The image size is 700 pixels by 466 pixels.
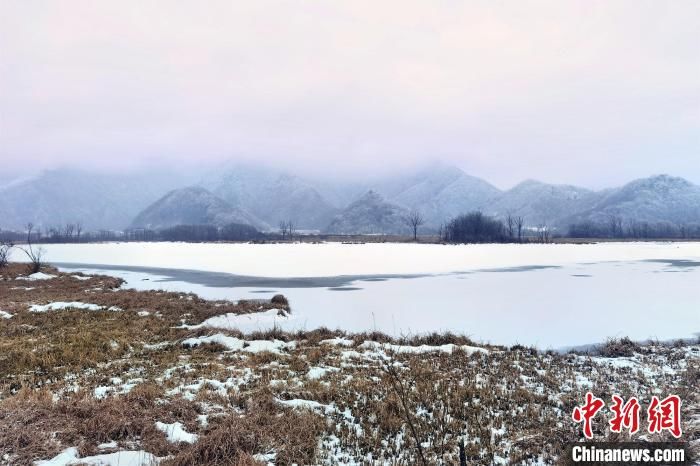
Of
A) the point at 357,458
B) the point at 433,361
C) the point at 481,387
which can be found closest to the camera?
Result: the point at 357,458

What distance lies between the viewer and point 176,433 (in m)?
7.49

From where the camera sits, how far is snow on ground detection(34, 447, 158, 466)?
20.6ft

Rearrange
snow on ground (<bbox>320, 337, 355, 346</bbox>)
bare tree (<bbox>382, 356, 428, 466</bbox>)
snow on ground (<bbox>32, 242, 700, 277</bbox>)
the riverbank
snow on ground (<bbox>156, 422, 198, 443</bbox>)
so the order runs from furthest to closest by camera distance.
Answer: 1. snow on ground (<bbox>32, 242, 700, 277</bbox>)
2. snow on ground (<bbox>320, 337, 355, 346</bbox>)
3. snow on ground (<bbox>156, 422, 198, 443</bbox>)
4. the riverbank
5. bare tree (<bbox>382, 356, 428, 466</bbox>)

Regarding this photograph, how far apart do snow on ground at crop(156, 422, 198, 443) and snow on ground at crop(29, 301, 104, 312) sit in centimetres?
1754

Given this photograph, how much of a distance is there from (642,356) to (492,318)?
8.60 metres

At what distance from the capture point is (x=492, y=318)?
74.9 ft

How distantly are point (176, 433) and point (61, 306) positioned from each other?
19412 mm

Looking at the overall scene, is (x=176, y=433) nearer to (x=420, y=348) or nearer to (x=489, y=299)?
(x=420, y=348)

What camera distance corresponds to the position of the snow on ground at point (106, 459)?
20.6 feet

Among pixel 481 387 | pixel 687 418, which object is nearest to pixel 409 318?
pixel 481 387

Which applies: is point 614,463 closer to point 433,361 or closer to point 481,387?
point 481,387

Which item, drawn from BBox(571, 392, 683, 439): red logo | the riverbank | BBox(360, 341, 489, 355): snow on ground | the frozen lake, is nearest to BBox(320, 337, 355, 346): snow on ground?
the riverbank
